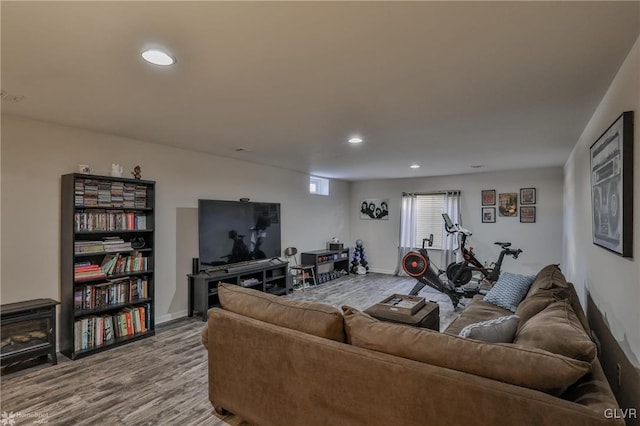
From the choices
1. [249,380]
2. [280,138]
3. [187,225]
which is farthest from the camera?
[187,225]

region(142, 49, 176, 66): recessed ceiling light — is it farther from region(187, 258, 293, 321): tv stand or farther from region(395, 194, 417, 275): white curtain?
region(395, 194, 417, 275): white curtain

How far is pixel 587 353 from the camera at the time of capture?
1267 mm

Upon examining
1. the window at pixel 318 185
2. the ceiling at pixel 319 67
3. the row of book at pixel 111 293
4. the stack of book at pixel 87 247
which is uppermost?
the ceiling at pixel 319 67

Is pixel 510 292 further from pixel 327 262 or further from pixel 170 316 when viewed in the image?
pixel 170 316

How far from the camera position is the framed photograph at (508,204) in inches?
241

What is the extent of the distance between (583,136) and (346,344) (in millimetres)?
3401

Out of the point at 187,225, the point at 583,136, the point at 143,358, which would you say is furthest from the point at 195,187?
the point at 583,136

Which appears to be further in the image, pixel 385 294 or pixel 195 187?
pixel 385 294

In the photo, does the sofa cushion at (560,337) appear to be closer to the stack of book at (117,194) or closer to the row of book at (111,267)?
the row of book at (111,267)

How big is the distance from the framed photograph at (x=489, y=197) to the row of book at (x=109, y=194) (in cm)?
603

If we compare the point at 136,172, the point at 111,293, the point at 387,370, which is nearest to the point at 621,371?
the point at 387,370

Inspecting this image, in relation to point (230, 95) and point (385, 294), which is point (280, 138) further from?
point (385, 294)

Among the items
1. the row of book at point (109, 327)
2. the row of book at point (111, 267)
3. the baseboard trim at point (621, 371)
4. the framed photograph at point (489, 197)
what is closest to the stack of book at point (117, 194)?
the row of book at point (111, 267)

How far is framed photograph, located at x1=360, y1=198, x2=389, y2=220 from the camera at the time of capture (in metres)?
7.63
